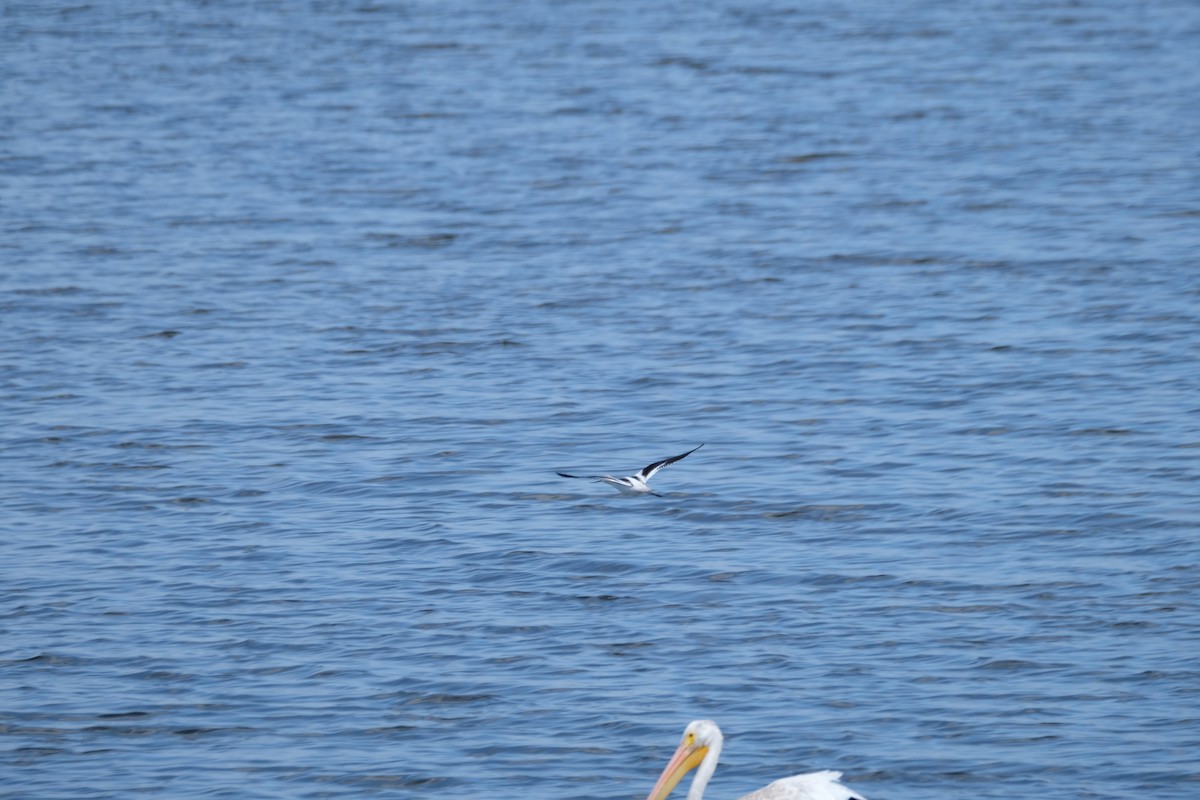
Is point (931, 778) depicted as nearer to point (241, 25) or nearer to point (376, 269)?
point (376, 269)

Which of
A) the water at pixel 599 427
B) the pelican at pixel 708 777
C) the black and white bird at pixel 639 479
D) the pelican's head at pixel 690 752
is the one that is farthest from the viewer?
the black and white bird at pixel 639 479

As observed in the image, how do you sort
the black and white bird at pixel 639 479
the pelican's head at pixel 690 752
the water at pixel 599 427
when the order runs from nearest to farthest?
1. the pelican's head at pixel 690 752
2. the water at pixel 599 427
3. the black and white bird at pixel 639 479

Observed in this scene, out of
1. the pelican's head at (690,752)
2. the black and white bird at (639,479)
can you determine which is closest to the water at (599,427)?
the black and white bird at (639,479)

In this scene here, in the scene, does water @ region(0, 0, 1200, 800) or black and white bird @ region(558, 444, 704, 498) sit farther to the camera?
black and white bird @ region(558, 444, 704, 498)

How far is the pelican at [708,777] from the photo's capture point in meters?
8.45

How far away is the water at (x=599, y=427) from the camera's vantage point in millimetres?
10430

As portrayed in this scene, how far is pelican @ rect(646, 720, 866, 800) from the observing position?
845 centimetres

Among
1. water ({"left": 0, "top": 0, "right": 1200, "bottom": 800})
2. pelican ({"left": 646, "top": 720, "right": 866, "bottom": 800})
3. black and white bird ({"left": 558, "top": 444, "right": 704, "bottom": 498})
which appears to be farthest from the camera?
black and white bird ({"left": 558, "top": 444, "right": 704, "bottom": 498})

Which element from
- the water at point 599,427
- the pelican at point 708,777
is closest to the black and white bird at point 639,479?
the water at point 599,427

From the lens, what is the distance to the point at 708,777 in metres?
8.73

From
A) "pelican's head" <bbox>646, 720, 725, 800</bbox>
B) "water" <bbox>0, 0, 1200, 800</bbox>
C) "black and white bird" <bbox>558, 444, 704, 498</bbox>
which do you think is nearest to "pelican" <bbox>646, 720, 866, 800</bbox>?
"pelican's head" <bbox>646, 720, 725, 800</bbox>

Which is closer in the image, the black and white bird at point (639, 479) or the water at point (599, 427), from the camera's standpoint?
the water at point (599, 427)

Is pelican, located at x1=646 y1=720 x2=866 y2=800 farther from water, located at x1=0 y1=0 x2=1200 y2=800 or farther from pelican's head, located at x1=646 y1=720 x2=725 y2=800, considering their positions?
water, located at x1=0 y1=0 x2=1200 y2=800

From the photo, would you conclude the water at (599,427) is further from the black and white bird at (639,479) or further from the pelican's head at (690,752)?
the pelican's head at (690,752)
